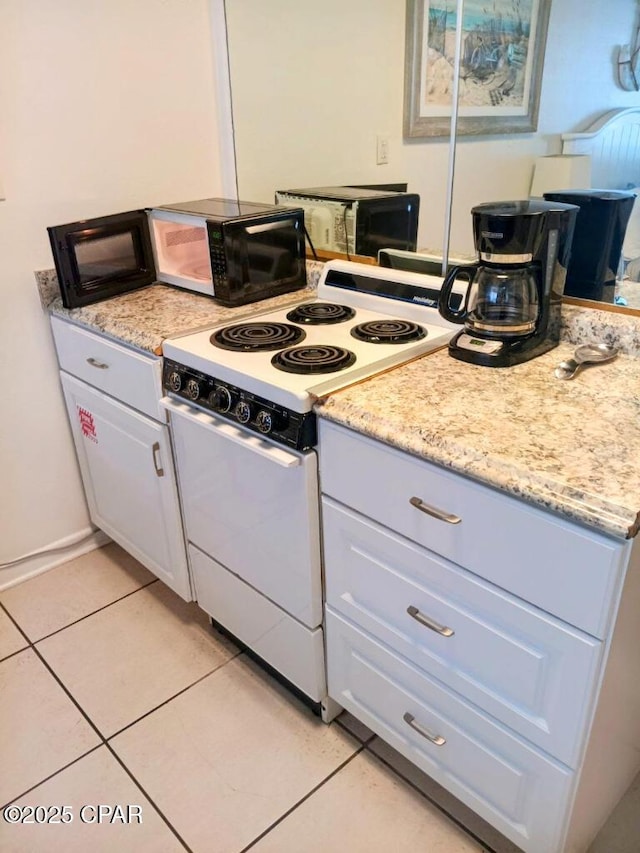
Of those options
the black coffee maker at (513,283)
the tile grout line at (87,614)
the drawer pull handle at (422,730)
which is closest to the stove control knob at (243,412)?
the black coffee maker at (513,283)

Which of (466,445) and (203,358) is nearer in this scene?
(466,445)

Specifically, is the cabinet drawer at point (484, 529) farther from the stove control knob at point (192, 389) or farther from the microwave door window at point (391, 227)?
the microwave door window at point (391, 227)

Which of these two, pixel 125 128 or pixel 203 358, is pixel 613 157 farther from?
pixel 125 128

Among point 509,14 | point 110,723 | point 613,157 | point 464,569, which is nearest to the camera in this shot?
point 464,569

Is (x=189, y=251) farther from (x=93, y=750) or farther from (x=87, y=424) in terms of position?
(x=93, y=750)

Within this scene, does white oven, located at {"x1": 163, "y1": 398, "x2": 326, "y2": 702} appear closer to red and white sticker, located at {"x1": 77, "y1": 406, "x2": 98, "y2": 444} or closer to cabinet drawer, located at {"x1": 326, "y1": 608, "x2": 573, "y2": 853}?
cabinet drawer, located at {"x1": 326, "y1": 608, "x2": 573, "y2": 853}

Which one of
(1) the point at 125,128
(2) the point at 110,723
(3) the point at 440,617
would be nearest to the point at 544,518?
(3) the point at 440,617

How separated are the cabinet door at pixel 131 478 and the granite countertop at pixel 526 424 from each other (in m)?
0.73

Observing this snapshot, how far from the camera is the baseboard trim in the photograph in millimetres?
2223

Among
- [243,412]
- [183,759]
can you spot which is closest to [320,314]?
[243,412]

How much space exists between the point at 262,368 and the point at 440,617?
65 cm

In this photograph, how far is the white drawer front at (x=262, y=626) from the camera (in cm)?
158

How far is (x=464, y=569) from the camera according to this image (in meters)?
1.14

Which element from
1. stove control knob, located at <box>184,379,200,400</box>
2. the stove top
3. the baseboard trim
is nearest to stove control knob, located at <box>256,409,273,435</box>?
the stove top
